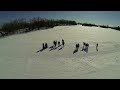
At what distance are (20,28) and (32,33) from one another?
1.99 ft

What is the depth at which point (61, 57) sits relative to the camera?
6844 millimetres

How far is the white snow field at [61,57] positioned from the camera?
505 cm

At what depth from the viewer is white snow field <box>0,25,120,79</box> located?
505 centimetres

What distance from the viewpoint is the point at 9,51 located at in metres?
6.63

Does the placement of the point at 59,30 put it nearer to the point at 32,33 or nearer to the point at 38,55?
the point at 32,33

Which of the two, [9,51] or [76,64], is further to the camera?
[9,51]
